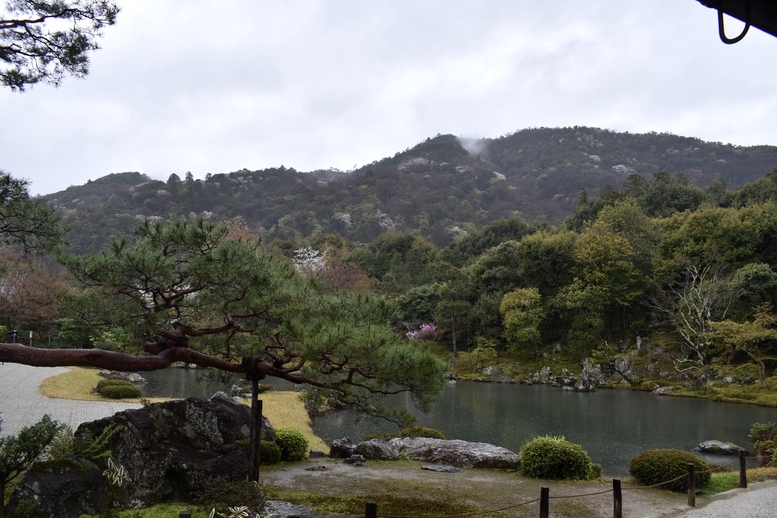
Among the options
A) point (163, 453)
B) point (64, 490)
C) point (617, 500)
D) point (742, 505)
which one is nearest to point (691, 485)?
point (742, 505)

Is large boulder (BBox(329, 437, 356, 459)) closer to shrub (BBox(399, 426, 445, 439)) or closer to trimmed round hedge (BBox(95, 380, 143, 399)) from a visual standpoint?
shrub (BBox(399, 426, 445, 439))

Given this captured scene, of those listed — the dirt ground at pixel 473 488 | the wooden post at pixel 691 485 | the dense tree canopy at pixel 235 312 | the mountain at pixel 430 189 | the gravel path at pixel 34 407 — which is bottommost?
the gravel path at pixel 34 407

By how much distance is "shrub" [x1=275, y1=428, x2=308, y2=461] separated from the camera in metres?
10.9

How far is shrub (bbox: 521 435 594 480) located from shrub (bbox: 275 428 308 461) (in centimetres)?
488

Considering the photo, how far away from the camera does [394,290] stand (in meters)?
44.2

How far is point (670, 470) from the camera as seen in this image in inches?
364

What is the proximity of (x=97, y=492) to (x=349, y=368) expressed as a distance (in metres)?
3.44

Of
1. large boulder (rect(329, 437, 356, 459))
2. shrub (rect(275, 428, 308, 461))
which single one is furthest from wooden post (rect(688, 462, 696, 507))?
shrub (rect(275, 428, 308, 461))

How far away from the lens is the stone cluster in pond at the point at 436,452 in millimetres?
11156

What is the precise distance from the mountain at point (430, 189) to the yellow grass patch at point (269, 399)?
42.9 metres

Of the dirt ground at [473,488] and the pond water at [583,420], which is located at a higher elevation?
the dirt ground at [473,488]

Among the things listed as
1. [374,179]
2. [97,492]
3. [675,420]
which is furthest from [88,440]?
[374,179]

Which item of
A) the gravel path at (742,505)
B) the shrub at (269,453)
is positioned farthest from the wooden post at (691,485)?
the shrub at (269,453)

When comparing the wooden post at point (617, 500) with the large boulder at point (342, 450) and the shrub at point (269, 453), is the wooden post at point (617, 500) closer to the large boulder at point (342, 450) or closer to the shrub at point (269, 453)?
the large boulder at point (342, 450)
